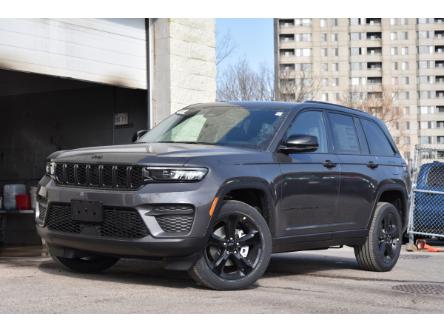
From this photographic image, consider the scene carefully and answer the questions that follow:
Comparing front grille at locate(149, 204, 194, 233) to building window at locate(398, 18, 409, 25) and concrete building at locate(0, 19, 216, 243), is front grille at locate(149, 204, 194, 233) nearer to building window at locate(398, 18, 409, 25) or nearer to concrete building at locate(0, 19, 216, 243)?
concrete building at locate(0, 19, 216, 243)

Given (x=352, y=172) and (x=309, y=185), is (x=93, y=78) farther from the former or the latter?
(x=309, y=185)

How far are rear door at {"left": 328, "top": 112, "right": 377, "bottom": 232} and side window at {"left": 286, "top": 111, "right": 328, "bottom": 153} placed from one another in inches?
7.2

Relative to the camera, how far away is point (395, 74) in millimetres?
118188

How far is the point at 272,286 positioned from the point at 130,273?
1535mm

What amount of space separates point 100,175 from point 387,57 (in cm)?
11626

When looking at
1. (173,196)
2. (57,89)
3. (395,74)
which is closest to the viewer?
(173,196)

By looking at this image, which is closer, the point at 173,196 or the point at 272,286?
the point at 173,196

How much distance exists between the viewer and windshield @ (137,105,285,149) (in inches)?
292

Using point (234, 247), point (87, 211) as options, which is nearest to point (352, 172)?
point (234, 247)

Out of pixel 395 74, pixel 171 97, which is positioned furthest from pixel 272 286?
pixel 395 74

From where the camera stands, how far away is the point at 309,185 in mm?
7609

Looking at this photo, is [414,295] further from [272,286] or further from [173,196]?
[173,196]
